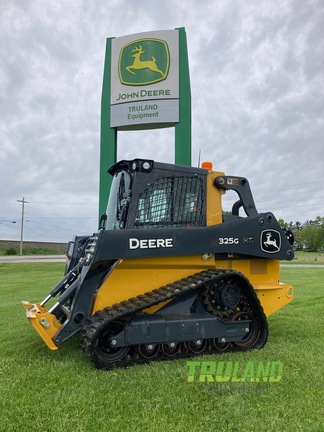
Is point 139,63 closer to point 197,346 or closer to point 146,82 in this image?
point 146,82

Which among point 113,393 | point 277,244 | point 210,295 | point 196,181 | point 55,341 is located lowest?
point 113,393

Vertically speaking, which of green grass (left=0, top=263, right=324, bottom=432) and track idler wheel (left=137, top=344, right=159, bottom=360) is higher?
track idler wheel (left=137, top=344, right=159, bottom=360)

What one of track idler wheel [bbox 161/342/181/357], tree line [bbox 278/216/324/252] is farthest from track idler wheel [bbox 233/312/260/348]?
tree line [bbox 278/216/324/252]

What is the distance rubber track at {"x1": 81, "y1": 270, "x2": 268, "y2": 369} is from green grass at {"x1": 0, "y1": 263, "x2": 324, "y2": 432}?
6.3 inches

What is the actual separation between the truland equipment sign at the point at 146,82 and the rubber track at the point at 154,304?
35.2 feet

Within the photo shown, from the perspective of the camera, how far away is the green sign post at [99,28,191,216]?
14461 millimetres

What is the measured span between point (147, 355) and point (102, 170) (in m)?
11.2

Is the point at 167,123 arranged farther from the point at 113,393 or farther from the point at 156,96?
the point at 113,393

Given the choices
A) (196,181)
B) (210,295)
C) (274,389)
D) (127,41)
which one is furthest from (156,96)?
(274,389)

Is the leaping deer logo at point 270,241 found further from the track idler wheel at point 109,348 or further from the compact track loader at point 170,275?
the track idler wheel at point 109,348

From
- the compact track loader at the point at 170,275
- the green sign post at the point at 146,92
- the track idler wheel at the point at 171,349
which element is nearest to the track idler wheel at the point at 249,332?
the compact track loader at the point at 170,275

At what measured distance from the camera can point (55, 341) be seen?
167 inches

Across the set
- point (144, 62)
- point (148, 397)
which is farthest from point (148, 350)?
point (144, 62)

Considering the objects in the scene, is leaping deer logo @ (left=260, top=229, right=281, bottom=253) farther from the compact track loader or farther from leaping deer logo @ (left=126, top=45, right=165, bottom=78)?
leaping deer logo @ (left=126, top=45, right=165, bottom=78)
